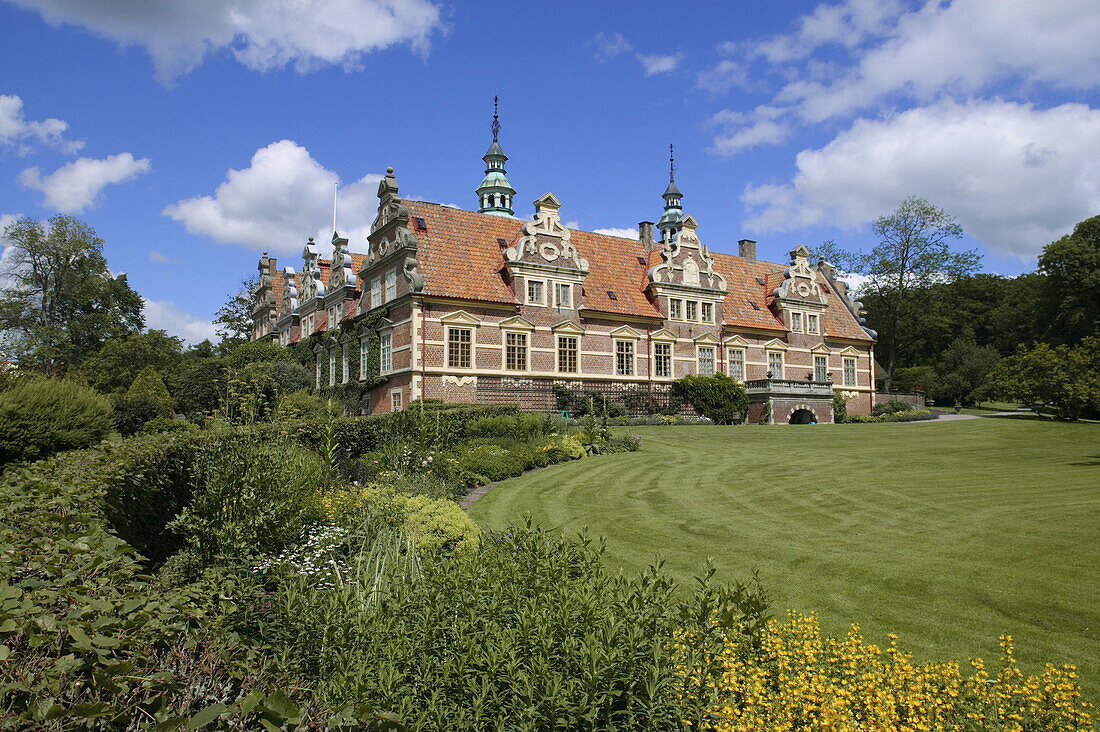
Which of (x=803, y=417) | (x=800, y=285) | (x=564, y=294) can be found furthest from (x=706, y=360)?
(x=564, y=294)

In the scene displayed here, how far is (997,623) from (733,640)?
3.36 meters

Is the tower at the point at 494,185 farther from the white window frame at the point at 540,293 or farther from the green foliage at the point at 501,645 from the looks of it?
the green foliage at the point at 501,645

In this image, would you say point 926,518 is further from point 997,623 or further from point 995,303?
point 995,303

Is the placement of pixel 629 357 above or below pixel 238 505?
above

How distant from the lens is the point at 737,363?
35.5 m

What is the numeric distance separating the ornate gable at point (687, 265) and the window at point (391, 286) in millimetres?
13095

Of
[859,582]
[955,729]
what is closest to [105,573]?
[955,729]

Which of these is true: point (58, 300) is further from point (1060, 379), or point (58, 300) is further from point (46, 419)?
point (1060, 379)

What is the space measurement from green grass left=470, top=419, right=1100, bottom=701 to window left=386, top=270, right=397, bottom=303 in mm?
15426

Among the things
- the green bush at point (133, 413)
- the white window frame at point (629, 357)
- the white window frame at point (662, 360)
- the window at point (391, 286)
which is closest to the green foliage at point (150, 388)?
the green bush at point (133, 413)

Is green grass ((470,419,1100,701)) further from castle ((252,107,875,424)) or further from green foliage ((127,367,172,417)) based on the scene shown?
green foliage ((127,367,172,417))

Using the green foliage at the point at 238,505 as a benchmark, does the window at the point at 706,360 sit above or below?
above

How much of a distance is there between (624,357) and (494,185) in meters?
28.3

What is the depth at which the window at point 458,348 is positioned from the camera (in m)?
27.3
